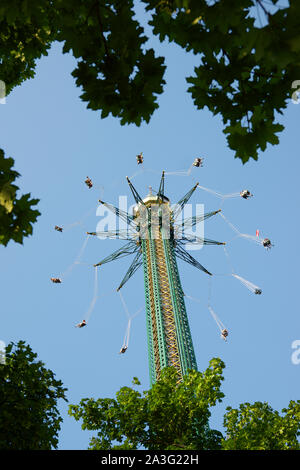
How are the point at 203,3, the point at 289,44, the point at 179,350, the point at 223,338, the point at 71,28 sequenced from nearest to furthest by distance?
the point at 289,44 → the point at 203,3 → the point at 71,28 → the point at 179,350 → the point at 223,338

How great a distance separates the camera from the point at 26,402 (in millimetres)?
9070

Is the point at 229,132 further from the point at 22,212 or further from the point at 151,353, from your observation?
the point at 151,353

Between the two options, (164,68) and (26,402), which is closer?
(164,68)

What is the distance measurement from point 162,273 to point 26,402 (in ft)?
67.5

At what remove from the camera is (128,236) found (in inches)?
1310

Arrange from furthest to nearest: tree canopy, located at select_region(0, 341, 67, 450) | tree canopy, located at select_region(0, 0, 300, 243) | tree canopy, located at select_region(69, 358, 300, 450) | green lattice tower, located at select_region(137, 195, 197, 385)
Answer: green lattice tower, located at select_region(137, 195, 197, 385)
tree canopy, located at select_region(69, 358, 300, 450)
tree canopy, located at select_region(0, 341, 67, 450)
tree canopy, located at select_region(0, 0, 300, 243)

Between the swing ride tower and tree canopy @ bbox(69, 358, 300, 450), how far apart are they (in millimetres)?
7612

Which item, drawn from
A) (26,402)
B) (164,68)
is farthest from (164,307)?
(164,68)

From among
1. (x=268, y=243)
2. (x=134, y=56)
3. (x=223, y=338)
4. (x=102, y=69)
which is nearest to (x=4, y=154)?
(x=102, y=69)

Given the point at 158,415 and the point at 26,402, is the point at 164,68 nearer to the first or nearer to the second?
the point at 26,402

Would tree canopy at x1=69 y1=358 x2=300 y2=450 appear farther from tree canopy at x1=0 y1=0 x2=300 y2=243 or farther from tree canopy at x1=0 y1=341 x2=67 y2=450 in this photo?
tree canopy at x1=0 y1=0 x2=300 y2=243

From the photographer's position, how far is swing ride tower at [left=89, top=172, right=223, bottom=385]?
2419 cm

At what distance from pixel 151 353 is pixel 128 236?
444 inches

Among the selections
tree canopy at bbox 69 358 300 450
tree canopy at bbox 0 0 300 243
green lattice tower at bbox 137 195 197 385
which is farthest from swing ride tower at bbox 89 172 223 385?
tree canopy at bbox 0 0 300 243
